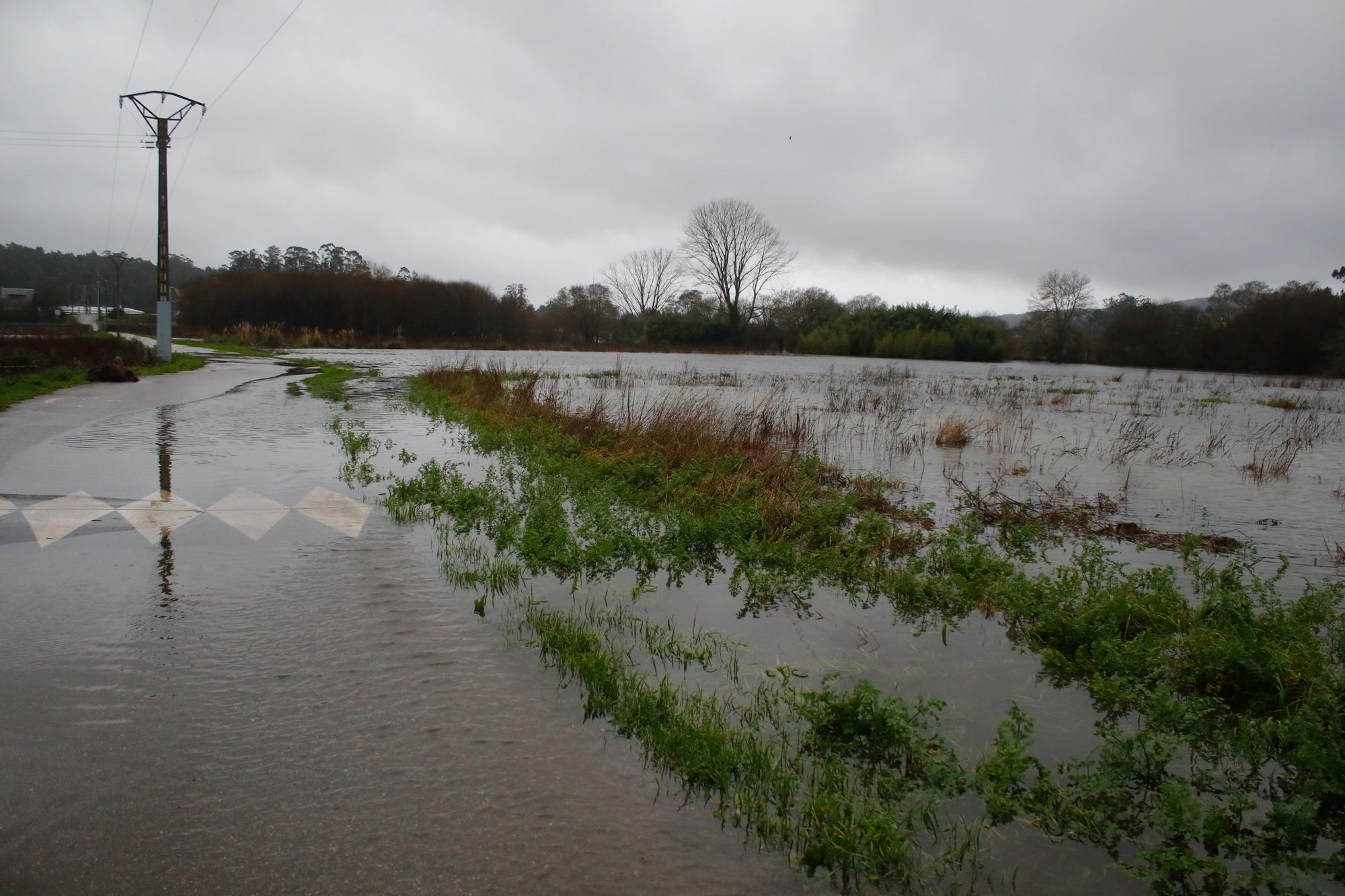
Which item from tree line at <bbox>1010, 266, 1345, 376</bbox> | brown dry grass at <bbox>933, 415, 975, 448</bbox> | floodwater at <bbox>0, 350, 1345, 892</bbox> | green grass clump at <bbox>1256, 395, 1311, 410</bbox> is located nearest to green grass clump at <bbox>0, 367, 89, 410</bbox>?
floodwater at <bbox>0, 350, 1345, 892</bbox>

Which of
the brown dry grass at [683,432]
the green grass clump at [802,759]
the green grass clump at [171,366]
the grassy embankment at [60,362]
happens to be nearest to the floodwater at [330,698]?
the green grass clump at [802,759]

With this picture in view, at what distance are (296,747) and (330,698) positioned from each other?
0.44m

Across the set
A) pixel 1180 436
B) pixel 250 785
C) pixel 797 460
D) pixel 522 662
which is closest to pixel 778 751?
pixel 522 662

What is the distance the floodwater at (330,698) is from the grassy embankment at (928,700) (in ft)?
0.55

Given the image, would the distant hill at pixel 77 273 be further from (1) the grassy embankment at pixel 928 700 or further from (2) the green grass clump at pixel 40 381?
(1) the grassy embankment at pixel 928 700

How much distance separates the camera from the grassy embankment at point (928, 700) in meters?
2.85

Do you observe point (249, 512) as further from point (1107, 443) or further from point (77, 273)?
point (77, 273)

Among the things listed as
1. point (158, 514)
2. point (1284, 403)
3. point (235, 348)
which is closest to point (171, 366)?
point (158, 514)

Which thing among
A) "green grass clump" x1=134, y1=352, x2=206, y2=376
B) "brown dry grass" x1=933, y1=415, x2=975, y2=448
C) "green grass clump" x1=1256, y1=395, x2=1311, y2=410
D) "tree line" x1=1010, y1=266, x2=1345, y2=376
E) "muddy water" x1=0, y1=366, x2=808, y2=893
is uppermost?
"tree line" x1=1010, y1=266, x2=1345, y2=376

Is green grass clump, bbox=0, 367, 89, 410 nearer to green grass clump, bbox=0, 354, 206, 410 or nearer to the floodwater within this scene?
green grass clump, bbox=0, 354, 206, 410

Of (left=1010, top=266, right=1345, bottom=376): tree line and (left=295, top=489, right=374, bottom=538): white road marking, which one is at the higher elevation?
(left=1010, top=266, right=1345, bottom=376): tree line

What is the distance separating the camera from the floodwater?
8.59ft

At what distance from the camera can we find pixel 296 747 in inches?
126

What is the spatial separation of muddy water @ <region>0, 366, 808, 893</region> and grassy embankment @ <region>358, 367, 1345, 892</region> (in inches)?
12.3
